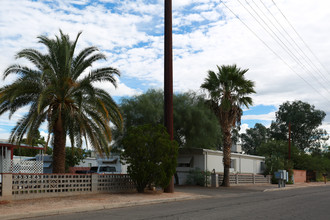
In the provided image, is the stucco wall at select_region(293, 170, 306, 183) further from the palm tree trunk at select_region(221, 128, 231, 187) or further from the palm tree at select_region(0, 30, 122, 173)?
the palm tree at select_region(0, 30, 122, 173)

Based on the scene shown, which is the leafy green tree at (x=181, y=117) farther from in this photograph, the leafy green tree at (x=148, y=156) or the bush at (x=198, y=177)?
the leafy green tree at (x=148, y=156)

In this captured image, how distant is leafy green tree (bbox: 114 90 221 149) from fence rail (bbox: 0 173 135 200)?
8879mm

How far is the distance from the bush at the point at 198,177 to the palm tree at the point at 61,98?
43.4 ft

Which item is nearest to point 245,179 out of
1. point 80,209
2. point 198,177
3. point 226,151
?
point 226,151

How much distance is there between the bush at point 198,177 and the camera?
30969 millimetres

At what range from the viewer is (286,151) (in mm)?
53125

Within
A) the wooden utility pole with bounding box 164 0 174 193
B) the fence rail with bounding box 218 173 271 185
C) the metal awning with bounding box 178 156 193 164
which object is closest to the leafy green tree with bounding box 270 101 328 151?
the fence rail with bounding box 218 173 271 185

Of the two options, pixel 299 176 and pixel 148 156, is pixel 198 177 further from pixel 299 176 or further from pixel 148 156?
pixel 299 176

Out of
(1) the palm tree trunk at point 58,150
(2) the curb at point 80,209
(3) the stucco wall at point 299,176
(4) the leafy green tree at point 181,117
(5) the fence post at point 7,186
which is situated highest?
(4) the leafy green tree at point 181,117

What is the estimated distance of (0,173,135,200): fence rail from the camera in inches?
606

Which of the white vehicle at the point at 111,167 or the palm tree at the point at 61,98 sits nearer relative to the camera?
the palm tree at the point at 61,98

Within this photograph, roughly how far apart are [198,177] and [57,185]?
52.2 feet

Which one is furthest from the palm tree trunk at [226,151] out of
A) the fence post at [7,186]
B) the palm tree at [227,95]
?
the fence post at [7,186]

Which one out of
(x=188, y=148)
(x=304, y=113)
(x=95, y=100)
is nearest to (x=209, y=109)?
(x=188, y=148)
